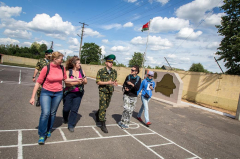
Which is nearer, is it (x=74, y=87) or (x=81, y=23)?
(x=74, y=87)

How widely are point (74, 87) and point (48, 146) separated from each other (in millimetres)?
1414

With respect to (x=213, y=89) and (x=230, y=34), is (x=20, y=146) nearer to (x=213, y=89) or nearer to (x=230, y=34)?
(x=213, y=89)

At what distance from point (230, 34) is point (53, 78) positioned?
1484cm

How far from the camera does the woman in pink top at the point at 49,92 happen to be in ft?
10.7

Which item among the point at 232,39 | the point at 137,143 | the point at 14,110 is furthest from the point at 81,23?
the point at 137,143

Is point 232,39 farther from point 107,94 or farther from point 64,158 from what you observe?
point 64,158

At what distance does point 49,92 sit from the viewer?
10.9 feet

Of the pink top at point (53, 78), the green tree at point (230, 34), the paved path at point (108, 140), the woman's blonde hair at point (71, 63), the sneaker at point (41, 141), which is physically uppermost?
the green tree at point (230, 34)

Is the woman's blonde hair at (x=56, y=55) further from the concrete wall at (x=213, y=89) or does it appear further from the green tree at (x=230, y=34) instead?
the green tree at (x=230, y=34)

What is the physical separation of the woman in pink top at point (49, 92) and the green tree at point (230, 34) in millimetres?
13422

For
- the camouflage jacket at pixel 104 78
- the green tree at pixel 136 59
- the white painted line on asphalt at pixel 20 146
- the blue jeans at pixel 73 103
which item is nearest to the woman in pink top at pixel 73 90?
the blue jeans at pixel 73 103

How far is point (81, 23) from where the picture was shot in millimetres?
37625

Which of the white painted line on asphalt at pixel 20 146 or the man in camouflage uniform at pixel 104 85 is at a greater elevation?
the man in camouflage uniform at pixel 104 85

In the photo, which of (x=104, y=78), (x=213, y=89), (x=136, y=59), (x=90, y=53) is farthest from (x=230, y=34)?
(x=90, y=53)
